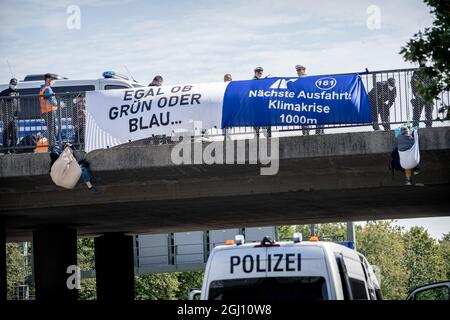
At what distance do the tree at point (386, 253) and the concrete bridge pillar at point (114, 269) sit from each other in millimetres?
80008

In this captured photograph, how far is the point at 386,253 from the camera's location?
4980 inches

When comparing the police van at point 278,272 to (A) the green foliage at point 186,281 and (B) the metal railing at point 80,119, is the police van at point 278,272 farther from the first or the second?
(A) the green foliage at point 186,281

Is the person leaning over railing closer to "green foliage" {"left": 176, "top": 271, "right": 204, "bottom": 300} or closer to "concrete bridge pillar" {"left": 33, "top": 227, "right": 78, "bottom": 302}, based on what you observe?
"concrete bridge pillar" {"left": 33, "top": 227, "right": 78, "bottom": 302}

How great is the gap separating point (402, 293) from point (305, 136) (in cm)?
9875

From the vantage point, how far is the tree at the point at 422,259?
12000 cm

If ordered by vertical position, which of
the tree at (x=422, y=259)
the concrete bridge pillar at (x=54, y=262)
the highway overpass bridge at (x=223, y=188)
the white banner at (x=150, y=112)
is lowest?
the tree at (x=422, y=259)

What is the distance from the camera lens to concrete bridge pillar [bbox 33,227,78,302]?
31391 millimetres

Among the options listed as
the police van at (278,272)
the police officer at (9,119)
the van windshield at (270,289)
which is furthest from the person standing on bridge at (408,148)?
the police officer at (9,119)

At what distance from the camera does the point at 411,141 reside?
22.4 metres

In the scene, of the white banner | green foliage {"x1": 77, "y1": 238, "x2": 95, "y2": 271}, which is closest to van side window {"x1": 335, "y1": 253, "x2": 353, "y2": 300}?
the white banner

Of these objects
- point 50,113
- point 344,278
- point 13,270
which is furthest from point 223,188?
point 13,270

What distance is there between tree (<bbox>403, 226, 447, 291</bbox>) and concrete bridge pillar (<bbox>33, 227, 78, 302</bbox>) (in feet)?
285
